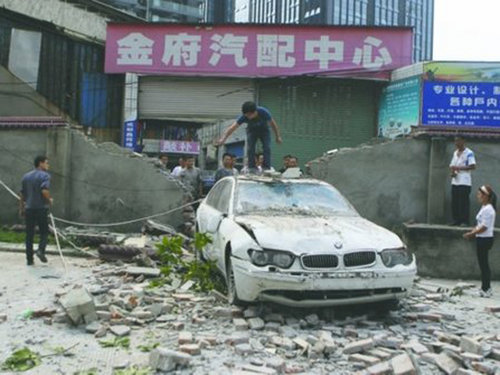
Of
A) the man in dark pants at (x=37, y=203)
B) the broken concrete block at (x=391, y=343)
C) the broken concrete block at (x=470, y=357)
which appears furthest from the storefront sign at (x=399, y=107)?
the broken concrete block at (x=470, y=357)

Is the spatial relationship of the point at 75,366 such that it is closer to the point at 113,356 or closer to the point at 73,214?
the point at 113,356

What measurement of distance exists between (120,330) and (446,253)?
6.06m

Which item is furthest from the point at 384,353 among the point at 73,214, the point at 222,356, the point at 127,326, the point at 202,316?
the point at 73,214

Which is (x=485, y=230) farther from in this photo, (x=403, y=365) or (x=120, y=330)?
(x=120, y=330)

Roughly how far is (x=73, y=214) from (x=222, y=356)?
339 inches

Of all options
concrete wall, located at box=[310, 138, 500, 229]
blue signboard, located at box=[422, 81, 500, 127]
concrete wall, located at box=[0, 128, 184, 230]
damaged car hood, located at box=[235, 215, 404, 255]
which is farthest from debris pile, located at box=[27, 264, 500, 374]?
blue signboard, located at box=[422, 81, 500, 127]

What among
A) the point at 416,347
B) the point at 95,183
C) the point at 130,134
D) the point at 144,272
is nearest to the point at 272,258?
the point at 416,347

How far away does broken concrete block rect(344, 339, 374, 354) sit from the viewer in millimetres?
4672

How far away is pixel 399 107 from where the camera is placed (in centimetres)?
1812

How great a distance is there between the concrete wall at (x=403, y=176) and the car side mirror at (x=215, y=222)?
5464 millimetres

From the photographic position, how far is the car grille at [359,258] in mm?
5469

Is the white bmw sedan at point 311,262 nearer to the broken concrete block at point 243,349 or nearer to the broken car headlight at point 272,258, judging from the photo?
the broken car headlight at point 272,258

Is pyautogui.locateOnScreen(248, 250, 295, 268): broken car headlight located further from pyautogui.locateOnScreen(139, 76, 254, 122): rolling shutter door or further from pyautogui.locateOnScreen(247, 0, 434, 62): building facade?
pyautogui.locateOnScreen(247, 0, 434, 62): building facade

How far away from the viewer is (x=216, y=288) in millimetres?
6711
